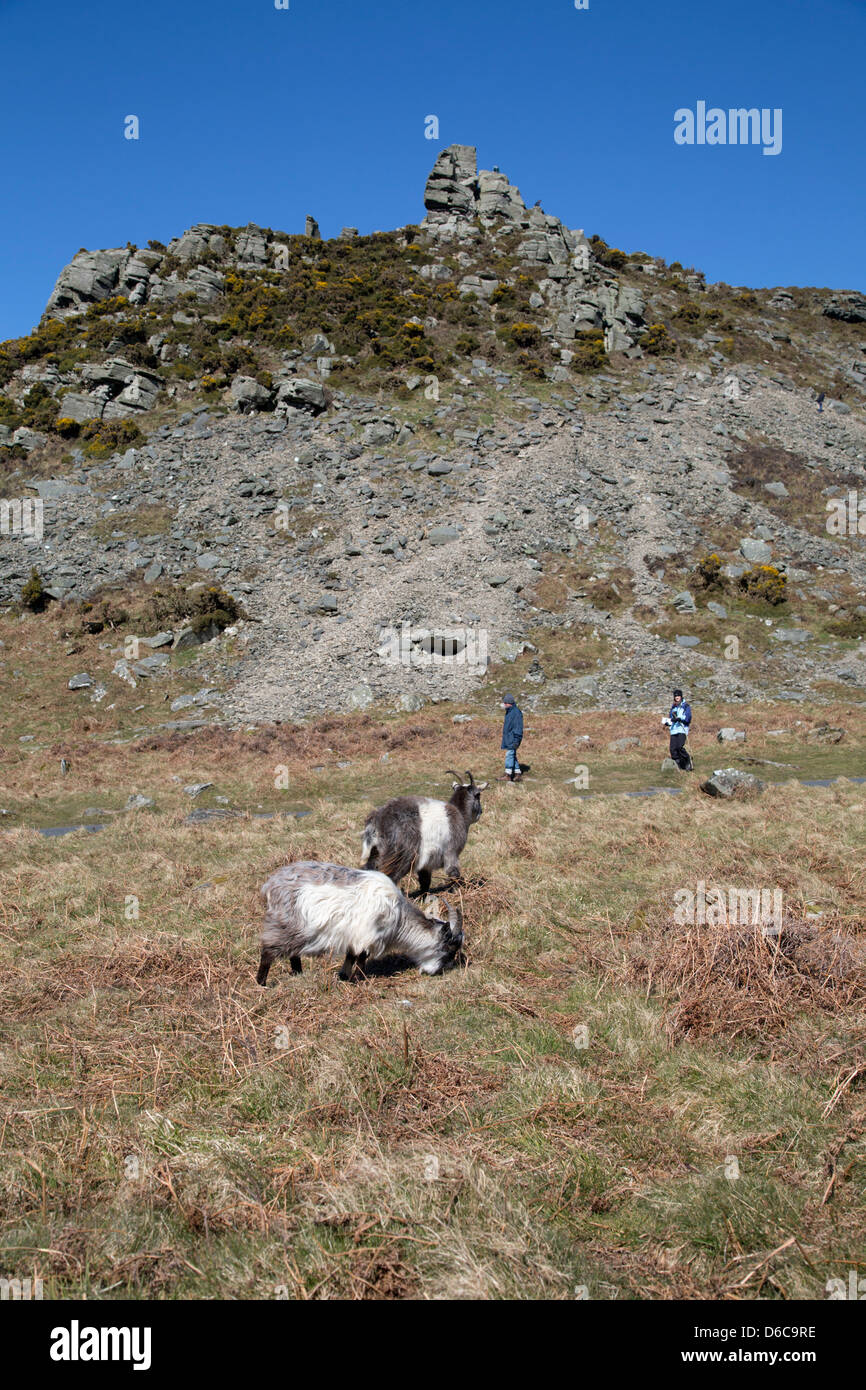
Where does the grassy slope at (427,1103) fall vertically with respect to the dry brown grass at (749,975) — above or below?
below

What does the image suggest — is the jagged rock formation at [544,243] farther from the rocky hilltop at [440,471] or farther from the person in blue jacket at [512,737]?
the person in blue jacket at [512,737]

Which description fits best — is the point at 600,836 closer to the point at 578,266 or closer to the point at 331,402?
the point at 331,402

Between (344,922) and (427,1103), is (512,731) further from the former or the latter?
(427,1103)

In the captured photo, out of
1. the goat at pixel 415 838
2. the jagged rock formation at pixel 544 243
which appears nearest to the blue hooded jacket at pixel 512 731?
the goat at pixel 415 838

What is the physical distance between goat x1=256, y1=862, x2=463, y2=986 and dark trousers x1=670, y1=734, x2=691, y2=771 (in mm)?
12434

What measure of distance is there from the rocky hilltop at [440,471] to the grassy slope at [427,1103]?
1950 cm

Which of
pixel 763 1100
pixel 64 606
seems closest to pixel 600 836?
pixel 763 1100

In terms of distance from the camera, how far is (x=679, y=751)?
18391mm

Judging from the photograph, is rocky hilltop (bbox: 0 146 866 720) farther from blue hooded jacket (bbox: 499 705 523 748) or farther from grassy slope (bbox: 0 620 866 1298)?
grassy slope (bbox: 0 620 866 1298)

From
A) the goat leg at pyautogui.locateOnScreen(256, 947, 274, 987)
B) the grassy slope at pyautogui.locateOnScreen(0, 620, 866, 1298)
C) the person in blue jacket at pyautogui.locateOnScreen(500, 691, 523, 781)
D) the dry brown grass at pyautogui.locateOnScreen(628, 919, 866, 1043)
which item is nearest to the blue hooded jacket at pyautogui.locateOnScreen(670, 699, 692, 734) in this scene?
the person in blue jacket at pyautogui.locateOnScreen(500, 691, 523, 781)

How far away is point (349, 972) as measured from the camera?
705cm

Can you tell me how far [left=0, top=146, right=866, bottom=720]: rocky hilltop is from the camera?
31516 mm

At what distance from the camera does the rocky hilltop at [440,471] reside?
103ft
